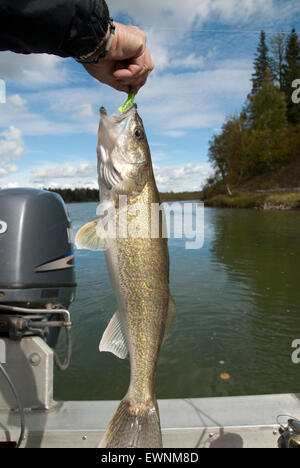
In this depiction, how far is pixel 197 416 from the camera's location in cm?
240

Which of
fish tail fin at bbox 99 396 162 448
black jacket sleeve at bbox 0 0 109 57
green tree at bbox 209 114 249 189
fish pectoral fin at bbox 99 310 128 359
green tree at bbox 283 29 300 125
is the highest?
green tree at bbox 283 29 300 125

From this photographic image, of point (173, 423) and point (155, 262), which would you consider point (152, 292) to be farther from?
point (173, 423)

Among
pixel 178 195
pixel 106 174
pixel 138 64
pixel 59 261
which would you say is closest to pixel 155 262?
pixel 106 174

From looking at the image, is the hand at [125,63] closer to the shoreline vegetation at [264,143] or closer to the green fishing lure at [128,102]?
the green fishing lure at [128,102]

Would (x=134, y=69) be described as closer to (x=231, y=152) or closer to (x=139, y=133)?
(x=139, y=133)

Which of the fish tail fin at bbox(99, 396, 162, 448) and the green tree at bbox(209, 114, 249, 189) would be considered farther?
the green tree at bbox(209, 114, 249, 189)

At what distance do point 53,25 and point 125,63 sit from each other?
0.64m

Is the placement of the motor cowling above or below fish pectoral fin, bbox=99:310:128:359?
above

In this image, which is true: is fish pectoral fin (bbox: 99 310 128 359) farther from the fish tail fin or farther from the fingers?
the fingers

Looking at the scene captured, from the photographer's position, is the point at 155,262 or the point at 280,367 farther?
the point at 280,367

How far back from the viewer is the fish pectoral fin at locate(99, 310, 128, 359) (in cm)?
204

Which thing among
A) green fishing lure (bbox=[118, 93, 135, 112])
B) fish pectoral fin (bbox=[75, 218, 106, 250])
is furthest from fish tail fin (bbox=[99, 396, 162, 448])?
green fishing lure (bbox=[118, 93, 135, 112])

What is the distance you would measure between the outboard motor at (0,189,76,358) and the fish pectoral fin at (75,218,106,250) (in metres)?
1.07
